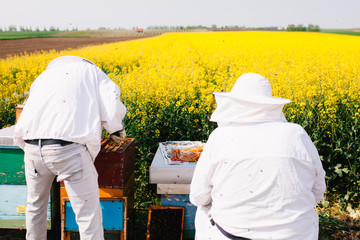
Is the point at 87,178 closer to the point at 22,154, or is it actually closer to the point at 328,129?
the point at 22,154

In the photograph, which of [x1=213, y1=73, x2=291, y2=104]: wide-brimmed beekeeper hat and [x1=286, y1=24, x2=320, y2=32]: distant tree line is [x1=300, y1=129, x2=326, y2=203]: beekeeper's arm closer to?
[x1=213, y1=73, x2=291, y2=104]: wide-brimmed beekeeper hat

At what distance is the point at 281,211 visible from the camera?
177 centimetres

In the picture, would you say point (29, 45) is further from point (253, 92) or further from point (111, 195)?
point (253, 92)

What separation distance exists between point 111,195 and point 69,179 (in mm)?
626

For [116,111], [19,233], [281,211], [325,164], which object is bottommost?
[19,233]

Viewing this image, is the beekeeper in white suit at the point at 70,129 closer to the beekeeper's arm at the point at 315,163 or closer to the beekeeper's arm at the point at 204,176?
the beekeeper's arm at the point at 204,176

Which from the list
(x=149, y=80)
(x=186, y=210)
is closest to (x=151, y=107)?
(x=149, y=80)

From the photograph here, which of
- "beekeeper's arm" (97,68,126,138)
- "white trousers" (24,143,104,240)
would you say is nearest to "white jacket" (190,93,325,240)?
"beekeeper's arm" (97,68,126,138)

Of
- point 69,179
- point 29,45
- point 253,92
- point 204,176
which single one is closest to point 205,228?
point 204,176

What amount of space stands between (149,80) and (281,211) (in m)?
4.48

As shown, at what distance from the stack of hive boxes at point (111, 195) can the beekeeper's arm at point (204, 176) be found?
1.12m

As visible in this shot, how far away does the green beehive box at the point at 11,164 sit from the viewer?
3.21 meters

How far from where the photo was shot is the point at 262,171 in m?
1.73

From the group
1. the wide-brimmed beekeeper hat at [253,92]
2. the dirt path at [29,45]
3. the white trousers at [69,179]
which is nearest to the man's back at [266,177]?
the wide-brimmed beekeeper hat at [253,92]
